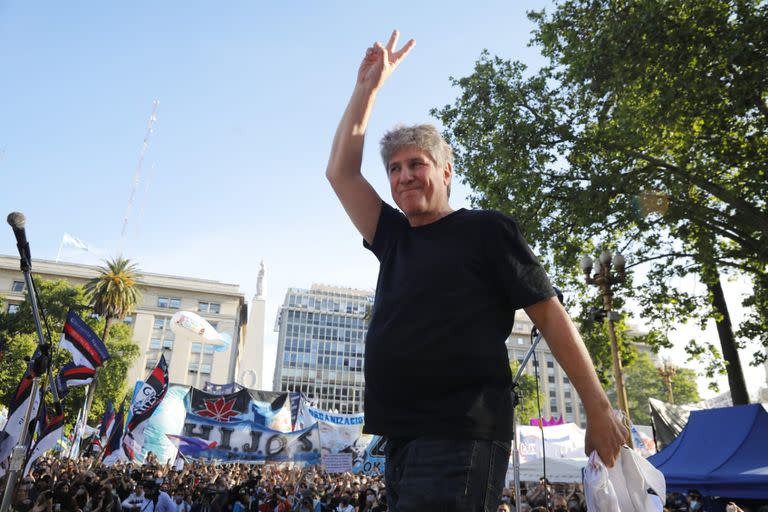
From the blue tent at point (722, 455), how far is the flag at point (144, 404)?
14.6 meters

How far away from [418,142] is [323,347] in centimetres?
10342

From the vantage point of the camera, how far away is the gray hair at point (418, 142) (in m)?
1.98

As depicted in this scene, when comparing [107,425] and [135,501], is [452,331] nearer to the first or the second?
[135,501]

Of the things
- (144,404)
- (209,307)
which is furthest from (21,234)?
(209,307)

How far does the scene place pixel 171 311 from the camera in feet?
226

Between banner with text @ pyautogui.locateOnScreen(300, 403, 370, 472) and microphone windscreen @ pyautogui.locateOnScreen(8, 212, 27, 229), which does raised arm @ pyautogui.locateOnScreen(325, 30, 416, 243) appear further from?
banner with text @ pyautogui.locateOnScreen(300, 403, 370, 472)

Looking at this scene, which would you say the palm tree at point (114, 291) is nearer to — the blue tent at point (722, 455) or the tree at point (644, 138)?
the tree at point (644, 138)

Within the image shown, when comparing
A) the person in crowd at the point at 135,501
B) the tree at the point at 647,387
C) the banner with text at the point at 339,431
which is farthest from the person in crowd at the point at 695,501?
the tree at the point at 647,387

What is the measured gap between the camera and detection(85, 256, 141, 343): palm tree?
132ft

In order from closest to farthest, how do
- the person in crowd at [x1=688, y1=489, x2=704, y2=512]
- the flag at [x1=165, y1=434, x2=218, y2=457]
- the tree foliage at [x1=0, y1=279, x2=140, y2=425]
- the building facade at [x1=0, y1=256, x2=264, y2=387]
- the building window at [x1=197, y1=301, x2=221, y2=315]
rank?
1. the person in crowd at [x1=688, y1=489, x2=704, y2=512]
2. the flag at [x1=165, y1=434, x2=218, y2=457]
3. the tree foliage at [x1=0, y1=279, x2=140, y2=425]
4. the building facade at [x1=0, y1=256, x2=264, y2=387]
5. the building window at [x1=197, y1=301, x2=221, y2=315]

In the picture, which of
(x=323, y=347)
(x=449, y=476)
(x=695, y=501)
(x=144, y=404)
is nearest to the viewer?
(x=449, y=476)

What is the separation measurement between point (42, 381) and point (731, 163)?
16739 millimetres

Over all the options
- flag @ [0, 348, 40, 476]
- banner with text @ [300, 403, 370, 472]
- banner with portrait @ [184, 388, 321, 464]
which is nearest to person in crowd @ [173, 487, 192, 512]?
flag @ [0, 348, 40, 476]

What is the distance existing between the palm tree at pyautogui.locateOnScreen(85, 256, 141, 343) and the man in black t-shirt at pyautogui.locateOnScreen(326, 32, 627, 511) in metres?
42.6
